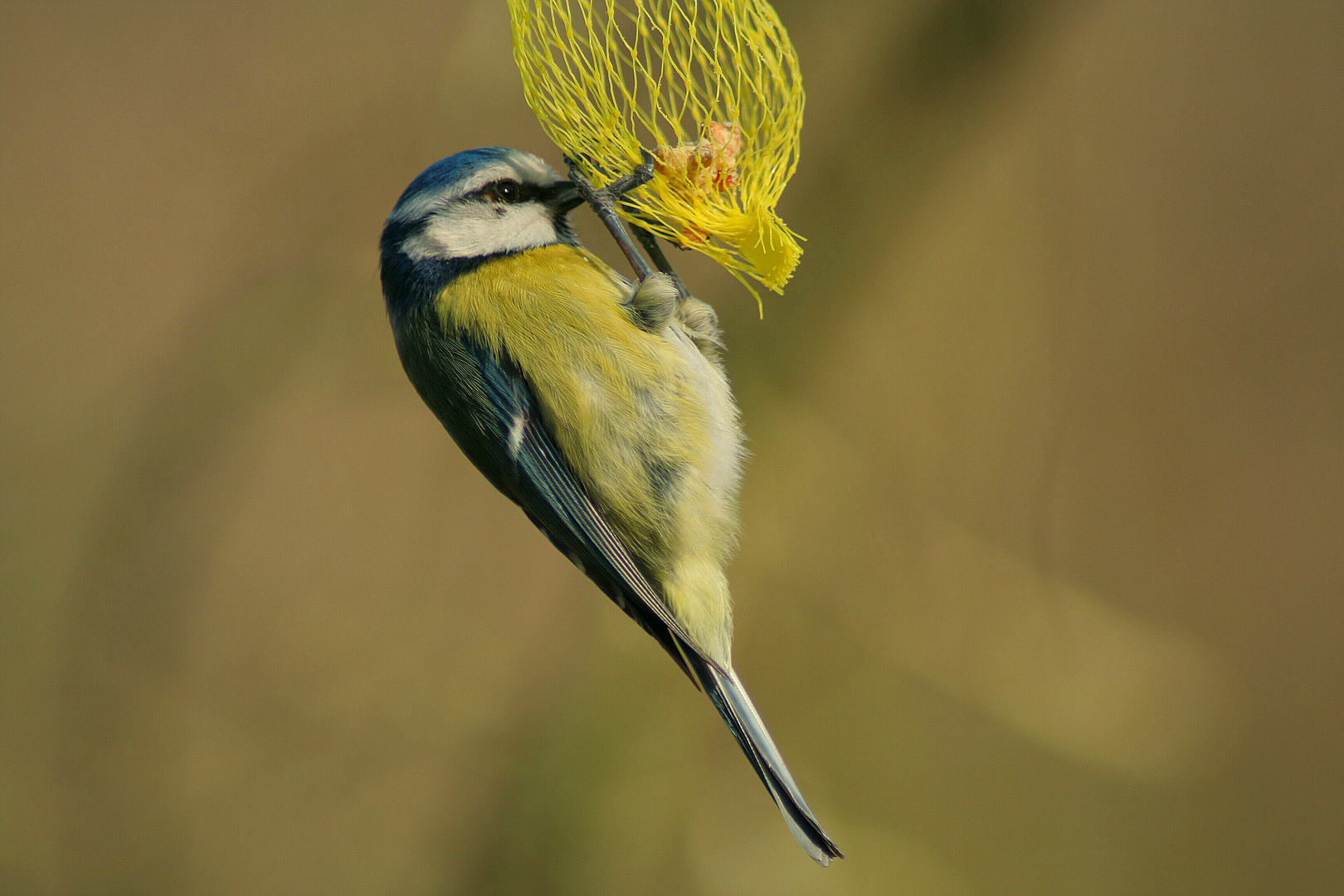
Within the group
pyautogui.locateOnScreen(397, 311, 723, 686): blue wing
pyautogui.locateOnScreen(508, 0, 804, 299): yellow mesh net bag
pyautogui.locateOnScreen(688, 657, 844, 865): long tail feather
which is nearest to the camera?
pyautogui.locateOnScreen(508, 0, 804, 299): yellow mesh net bag

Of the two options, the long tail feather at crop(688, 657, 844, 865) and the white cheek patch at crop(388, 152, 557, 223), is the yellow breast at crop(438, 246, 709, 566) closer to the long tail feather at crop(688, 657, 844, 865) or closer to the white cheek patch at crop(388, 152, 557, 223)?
the white cheek patch at crop(388, 152, 557, 223)

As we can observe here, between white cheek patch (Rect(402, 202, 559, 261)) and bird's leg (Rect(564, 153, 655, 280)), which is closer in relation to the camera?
bird's leg (Rect(564, 153, 655, 280))

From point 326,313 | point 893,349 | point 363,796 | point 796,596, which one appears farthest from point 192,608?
point 893,349

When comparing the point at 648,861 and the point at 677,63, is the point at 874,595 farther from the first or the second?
the point at 677,63

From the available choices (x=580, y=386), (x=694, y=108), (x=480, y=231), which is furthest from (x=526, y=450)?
(x=694, y=108)

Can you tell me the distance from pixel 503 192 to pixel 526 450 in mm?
347

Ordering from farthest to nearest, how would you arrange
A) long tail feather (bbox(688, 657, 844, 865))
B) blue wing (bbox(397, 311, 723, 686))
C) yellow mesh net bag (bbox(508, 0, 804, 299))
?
blue wing (bbox(397, 311, 723, 686)) < long tail feather (bbox(688, 657, 844, 865)) < yellow mesh net bag (bbox(508, 0, 804, 299))

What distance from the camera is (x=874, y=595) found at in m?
2.10

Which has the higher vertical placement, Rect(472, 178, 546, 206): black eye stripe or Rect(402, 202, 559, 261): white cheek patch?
Rect(472, 178, 546, 206): black eye stripe

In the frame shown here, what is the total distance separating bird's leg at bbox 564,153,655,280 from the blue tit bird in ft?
0.19

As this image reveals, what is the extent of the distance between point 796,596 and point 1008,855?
3.38ft

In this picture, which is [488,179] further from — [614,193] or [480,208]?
[614,193]

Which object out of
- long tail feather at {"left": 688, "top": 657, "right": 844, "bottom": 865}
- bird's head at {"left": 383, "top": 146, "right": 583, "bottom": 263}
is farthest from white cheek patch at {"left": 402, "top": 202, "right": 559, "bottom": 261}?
long tail feather at {"left": 688, "top": 657, "right": 844, "bottom": 865}

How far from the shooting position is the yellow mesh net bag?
955mm
